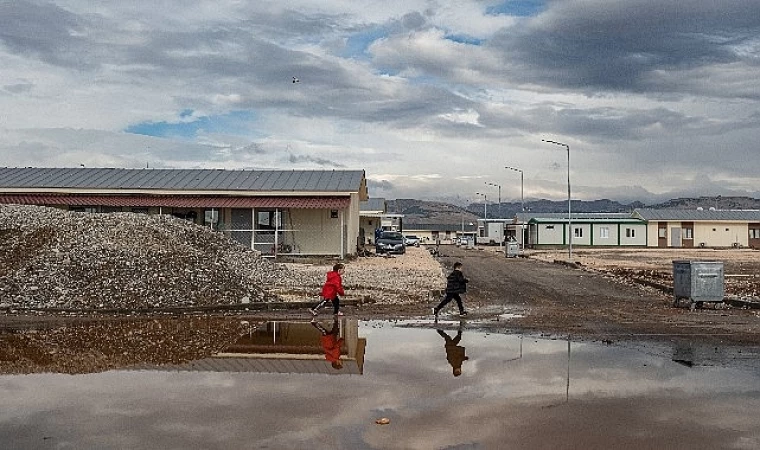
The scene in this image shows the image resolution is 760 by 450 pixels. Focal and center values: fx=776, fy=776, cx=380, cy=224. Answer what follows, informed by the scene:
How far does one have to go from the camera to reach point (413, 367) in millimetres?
11188

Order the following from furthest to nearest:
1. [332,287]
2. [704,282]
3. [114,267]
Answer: [114,267], [704,282], [332,287]

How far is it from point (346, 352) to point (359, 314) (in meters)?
5.53

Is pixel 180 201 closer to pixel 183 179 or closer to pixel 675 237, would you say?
pixel 183 179

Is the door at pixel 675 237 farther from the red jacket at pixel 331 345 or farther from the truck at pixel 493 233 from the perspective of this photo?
the red jacket at pixel 331 345

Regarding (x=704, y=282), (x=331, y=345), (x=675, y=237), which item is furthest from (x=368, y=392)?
(x=675, y=237)

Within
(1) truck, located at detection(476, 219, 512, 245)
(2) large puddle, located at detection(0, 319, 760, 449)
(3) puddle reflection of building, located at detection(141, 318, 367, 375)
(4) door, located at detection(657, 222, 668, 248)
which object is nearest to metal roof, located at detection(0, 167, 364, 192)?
(3) puddle reflection of building, located at detection(141, 318, 367, 375)

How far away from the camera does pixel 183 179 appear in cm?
4469

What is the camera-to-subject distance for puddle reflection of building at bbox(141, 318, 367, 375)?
1102 centimetres

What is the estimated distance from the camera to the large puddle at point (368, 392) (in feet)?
24.3

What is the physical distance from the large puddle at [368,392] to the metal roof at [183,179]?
90.9 feet

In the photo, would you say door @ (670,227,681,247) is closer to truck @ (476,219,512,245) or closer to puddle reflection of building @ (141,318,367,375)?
truck @ (476,219,512,245)

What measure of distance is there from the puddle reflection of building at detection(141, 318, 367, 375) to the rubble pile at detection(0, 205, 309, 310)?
16.1 feet

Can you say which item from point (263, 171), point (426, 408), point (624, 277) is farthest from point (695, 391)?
point (263, 171)

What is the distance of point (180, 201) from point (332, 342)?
2927 cm
